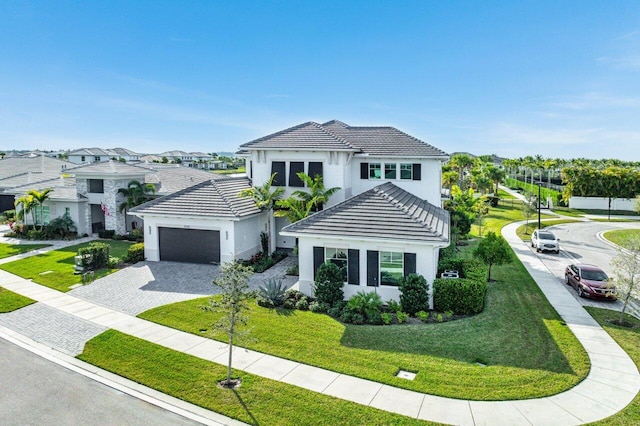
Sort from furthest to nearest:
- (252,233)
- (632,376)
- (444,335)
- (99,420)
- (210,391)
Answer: (252,233) < (444,335) < (632,376) < (210,391) < (99,420)

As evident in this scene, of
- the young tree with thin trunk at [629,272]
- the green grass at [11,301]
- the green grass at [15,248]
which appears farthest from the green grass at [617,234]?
the green grass at [15,248]

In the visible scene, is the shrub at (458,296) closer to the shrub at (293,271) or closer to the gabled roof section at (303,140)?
the shrub at (293,271)

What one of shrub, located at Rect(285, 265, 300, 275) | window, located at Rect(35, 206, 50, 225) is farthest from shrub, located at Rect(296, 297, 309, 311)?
window, located at Rect(35, 206, 50, 225)

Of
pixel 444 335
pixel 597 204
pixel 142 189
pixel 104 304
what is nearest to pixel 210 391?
pixel 444 335

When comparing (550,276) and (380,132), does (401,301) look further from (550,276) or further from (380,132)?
(380,132)

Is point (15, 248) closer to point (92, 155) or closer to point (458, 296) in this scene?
point (458, 296)
